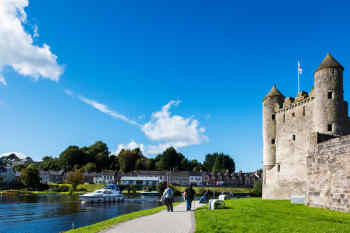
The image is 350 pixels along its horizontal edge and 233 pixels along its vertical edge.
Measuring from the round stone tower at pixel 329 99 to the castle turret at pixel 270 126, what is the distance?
29.9ft

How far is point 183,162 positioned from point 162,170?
13165 mm

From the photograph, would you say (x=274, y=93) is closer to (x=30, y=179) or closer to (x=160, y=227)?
(x=160, y=227)

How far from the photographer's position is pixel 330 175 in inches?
884

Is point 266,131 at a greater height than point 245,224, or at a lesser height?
greater

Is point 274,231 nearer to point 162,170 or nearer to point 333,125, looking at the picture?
point 333,125

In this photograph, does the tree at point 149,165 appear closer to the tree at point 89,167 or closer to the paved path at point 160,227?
the tree at point 89,167

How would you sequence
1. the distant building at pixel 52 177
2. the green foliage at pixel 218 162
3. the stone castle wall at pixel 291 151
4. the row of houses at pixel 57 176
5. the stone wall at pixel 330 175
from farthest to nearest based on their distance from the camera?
the green foliage at pixel 218 162 → the distant building at pixel 52 177 → the row of houses at pixel 57 176 → the stone castle wall at pixel 291 151 → the stone wall at pixel 330 175

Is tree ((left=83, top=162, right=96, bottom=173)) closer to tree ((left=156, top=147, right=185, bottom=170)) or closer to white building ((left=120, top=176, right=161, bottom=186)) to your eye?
white building ((left=120, top=176, right=161, bottom=186))

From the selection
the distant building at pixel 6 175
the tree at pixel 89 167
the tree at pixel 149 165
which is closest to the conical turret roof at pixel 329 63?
the distant building at pixel 6 175

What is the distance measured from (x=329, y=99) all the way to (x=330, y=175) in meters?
10.7

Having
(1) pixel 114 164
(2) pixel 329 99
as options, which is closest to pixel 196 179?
(1) pixel 114 164

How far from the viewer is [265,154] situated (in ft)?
136

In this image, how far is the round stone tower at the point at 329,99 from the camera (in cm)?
3020

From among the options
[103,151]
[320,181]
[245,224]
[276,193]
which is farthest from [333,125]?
[103,151]
